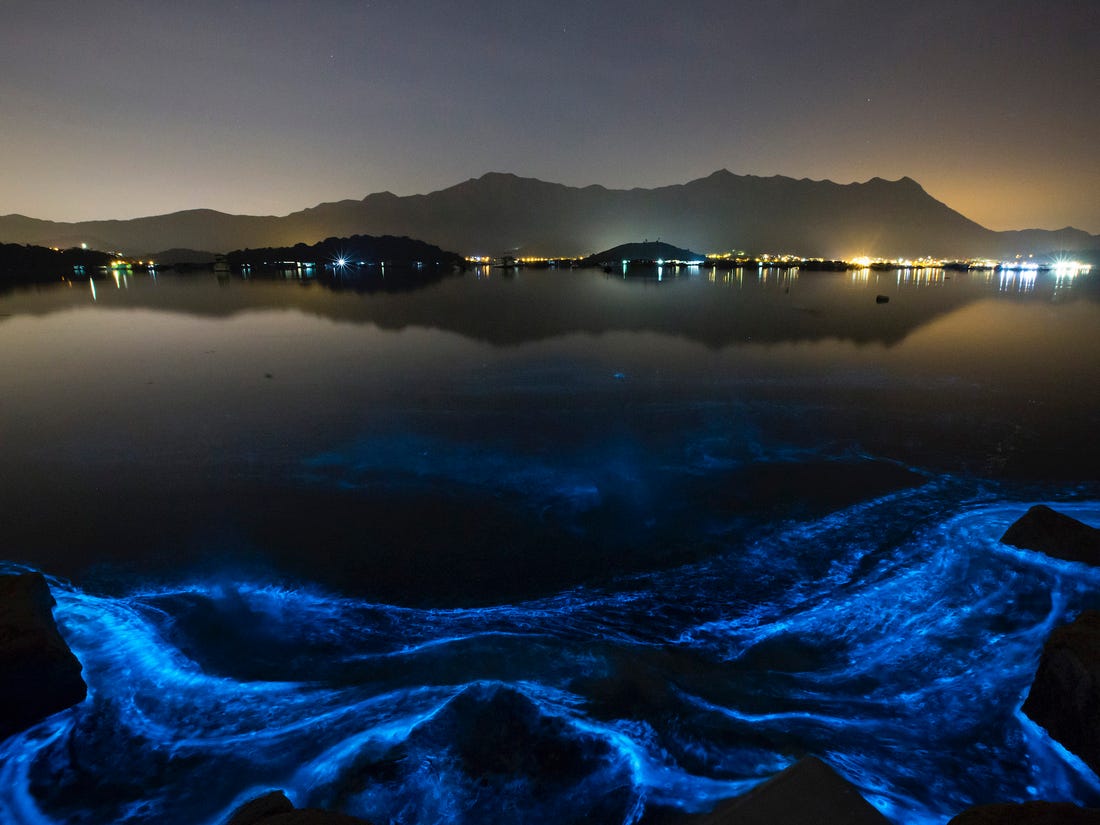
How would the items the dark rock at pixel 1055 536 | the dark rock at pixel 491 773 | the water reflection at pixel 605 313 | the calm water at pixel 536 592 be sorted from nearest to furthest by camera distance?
the dark rock at pixel 491 773, the calm water at pixel 536 592, the dark rock at pixel 1055 536, the water reflection at pixel 605 313

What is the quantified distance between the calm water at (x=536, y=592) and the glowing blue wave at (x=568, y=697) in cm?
4

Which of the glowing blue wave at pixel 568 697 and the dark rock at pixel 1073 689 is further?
the glowing blue wave at pixel 568 697

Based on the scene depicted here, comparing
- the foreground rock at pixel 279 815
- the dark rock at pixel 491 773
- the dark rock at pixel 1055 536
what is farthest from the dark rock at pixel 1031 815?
the dark rock at pixel 1055 536

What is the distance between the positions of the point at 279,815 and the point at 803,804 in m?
3.59

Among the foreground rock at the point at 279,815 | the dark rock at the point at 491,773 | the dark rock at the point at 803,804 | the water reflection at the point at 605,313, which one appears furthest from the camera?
the water reflection at the point at 605,313

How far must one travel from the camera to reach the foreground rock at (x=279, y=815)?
3.56 meters

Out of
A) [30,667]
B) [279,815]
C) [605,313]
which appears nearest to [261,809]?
[279,815]

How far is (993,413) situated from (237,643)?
21805mm

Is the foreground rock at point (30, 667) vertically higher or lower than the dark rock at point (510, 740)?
higher

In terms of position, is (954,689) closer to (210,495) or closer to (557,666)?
(557,666)

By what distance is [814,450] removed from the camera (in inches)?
553

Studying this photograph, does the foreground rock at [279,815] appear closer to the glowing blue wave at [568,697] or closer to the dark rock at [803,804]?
the glowing blue wave at [568,697]

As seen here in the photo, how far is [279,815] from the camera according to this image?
361cm

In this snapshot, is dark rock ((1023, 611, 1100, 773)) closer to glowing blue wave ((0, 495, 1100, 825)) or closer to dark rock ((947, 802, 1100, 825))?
glowing blue wave ((0, 495, 1100, 825))
